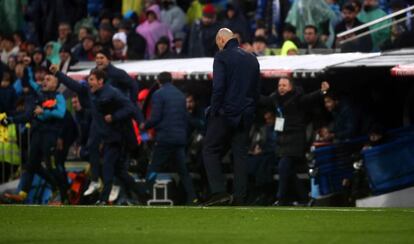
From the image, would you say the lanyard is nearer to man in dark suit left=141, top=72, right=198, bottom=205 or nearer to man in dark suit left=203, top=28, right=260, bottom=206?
man in dark suit left=141, top=72, right=198, bottom=205

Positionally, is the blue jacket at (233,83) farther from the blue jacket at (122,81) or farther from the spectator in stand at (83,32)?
the spectator in stand at (83,32)

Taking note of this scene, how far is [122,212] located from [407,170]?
19.2ft

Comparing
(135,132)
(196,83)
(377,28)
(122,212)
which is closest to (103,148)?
(135,132)

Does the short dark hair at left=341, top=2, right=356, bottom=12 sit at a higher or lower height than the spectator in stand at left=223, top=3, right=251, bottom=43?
higher

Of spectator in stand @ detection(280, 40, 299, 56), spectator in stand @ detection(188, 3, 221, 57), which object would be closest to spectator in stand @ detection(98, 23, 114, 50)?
spectator in stand @ detection(188, 3, 221, 57)

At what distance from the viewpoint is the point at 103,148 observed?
76.8ft

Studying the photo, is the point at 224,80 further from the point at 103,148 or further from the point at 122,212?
the point at 103,148

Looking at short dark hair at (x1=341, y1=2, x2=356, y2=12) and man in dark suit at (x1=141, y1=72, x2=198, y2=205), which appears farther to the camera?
short dark hair at (x1=341, y1=2, x2=356, y2=12)

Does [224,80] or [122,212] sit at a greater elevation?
[224,80]

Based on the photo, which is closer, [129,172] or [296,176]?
[296,176]

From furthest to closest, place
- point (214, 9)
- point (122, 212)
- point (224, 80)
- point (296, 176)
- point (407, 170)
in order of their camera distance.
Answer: point (214, 9)
point (296, 176)
point (407, 170)
point (224, 80)
point (122, 212)

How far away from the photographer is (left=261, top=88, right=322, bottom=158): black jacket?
22719 mm

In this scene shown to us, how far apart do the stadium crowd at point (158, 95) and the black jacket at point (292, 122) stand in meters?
0.02

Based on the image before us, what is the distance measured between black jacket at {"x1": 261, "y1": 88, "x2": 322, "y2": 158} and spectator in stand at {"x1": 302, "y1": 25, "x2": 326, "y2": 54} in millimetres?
2341
